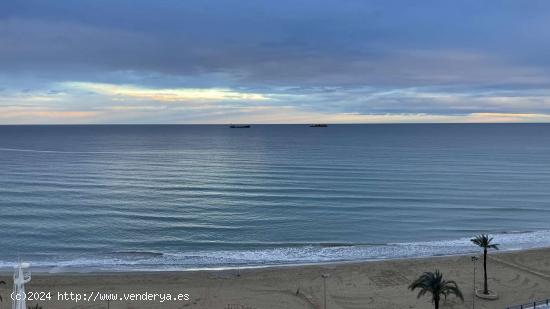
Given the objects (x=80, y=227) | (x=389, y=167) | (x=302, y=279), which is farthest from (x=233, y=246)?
(x=389, y=167)

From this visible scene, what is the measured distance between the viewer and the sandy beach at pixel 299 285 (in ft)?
108

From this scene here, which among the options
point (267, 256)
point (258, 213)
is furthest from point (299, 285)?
point (258, 213)

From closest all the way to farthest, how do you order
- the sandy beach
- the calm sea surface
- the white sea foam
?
the sandy beach, the white sea foam, the calm sea surface

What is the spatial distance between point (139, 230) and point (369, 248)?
2625 centimetres

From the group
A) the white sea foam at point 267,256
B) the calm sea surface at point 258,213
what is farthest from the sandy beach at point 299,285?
the calm sea surface at point 258,213

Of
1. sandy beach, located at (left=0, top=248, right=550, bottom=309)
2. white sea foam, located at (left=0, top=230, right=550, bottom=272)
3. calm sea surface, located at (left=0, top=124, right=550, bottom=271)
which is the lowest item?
sandy beach, located at (left=0, top=248, right=550, bottom=309)

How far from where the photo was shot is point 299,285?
36406 mm

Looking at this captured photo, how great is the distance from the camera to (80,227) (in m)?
54.4

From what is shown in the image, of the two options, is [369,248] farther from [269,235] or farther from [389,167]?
[389,167]

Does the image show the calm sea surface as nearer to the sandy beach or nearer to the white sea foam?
the white sea foam

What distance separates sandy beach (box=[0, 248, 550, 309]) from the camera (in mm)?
32969

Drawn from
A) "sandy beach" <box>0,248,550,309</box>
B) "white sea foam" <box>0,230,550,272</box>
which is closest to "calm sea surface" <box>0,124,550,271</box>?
"white sea foam" <box>0,230,550,272</box>

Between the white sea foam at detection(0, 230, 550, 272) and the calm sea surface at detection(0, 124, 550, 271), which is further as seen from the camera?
the calm sea surface at detection(0, 124, 550, 271)

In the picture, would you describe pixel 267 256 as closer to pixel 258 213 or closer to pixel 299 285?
pixel 299 285
